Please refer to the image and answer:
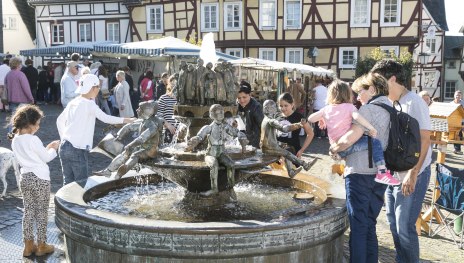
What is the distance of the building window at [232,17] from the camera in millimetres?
32406

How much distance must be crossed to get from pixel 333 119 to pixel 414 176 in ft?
2.69

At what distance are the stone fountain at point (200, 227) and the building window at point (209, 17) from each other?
2810 centimetres

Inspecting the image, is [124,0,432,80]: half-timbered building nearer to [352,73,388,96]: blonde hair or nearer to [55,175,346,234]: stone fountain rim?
[352,73,388,96]: blonde hair

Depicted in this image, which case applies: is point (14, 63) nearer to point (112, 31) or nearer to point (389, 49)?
point (389, 49)

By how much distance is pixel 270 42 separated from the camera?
3212 centimetres

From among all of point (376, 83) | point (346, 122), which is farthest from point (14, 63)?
point (376, 83)

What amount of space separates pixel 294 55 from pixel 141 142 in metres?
28.2

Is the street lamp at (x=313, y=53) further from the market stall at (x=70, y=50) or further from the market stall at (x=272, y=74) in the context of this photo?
the market stall at (x=70, y=50)

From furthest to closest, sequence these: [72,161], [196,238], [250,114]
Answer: [250,114]
[72,161]
[196,238]

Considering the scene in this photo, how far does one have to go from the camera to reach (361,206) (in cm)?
450

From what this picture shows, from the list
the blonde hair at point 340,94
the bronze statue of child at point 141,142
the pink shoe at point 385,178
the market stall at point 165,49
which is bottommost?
the pink shoe at point 385,178

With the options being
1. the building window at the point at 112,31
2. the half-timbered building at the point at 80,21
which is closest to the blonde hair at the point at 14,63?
the half-timbered building at the point at 80,21

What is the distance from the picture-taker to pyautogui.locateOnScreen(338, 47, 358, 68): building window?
3150 cm

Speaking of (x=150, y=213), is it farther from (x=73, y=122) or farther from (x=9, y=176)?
(x=9, y=176)
